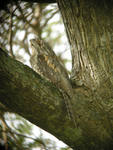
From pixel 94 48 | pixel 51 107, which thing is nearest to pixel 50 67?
pixel 94 48

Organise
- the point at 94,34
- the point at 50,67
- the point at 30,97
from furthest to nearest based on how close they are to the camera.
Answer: the point at 50,67 → the point at 94,34 → the point at 30,97

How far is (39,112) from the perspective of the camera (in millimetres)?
Result: 1779

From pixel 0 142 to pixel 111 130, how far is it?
1508 mm

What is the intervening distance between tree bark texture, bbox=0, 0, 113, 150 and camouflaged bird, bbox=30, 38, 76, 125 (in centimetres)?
12

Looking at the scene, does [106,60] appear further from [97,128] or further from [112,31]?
[97,128]

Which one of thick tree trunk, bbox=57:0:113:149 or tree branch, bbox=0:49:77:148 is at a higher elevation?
thick tree trunk, bbox=57:0:113:149

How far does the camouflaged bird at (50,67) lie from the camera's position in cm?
217

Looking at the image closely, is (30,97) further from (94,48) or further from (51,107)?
(94,48)

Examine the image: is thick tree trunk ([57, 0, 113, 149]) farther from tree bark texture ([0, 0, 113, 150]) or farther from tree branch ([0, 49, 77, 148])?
tree branch ([0, 49, 77, 148])

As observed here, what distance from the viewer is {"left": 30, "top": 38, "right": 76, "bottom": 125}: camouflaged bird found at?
2170mm

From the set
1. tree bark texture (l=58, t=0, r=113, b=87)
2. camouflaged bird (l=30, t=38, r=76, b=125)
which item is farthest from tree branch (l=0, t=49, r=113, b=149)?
tree bark texture (l=58, t=0, r=113, b=87)

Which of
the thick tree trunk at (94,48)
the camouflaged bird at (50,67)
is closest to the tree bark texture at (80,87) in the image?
the thick tree trunk at (94,48)

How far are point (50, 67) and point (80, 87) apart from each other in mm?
638

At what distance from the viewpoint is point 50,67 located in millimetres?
2564
